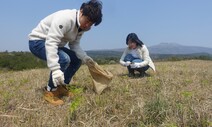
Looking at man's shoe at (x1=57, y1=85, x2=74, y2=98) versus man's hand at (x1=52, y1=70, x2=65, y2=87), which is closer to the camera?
man's hand at (x1=52, y1=70, x2=65, y2=87)

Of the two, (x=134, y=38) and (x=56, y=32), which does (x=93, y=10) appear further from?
(x=134, y=38)

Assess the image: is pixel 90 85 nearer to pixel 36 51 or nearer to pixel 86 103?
pixel 36 51

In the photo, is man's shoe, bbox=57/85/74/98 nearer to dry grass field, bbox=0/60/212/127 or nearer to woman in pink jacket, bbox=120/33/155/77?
dry grass field, bbox=0/60/212/127

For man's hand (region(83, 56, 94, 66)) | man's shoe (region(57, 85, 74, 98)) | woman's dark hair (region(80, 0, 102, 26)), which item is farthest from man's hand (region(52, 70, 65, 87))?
man's hand (region(83, 56, 94, 66))

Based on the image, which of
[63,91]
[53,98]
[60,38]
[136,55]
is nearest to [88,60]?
[63,91]

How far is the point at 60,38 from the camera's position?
14.5 ft

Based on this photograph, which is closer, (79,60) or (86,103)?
(86,103)

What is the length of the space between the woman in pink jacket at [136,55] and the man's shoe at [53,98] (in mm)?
2737

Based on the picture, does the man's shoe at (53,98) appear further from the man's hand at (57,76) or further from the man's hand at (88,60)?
the man's hand at (88,60)

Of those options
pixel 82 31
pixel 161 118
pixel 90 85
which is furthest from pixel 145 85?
pixel 161 118

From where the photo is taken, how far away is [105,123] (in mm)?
3262

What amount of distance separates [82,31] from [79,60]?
1.96 feet

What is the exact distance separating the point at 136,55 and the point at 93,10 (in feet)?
10.0

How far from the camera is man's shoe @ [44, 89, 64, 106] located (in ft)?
14.1
